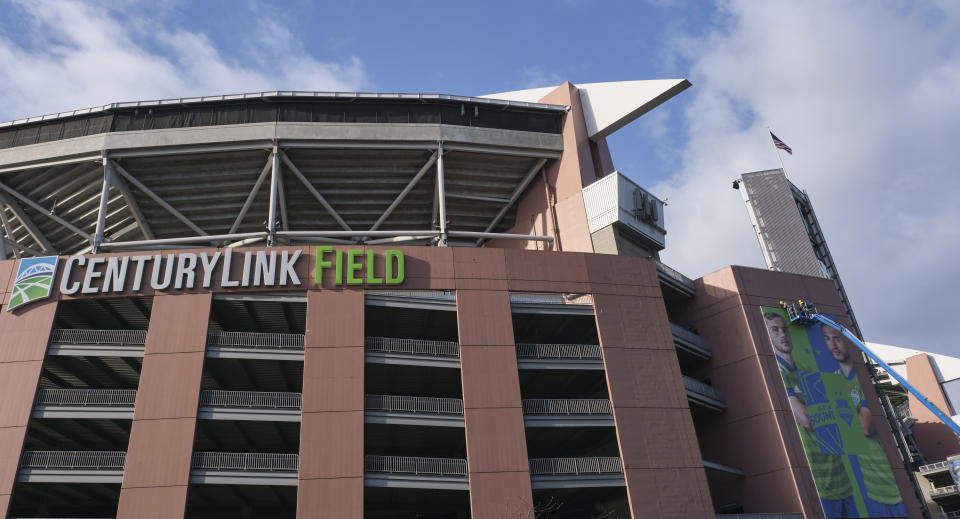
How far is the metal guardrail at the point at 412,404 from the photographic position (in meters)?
34.4

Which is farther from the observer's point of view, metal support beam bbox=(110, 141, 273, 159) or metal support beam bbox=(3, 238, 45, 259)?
metal support beam bbox=(3, 238, 45, 259)

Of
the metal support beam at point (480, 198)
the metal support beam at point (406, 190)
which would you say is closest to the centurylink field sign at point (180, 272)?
the metal support beam at point (406, 190)

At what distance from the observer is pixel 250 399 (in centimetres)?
3456

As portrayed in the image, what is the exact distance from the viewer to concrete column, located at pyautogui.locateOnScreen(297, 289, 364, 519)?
3138 cm

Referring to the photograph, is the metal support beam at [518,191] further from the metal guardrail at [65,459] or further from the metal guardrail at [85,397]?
the metal guardrail at [65,459]

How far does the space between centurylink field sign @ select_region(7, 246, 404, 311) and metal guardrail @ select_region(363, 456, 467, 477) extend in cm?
929

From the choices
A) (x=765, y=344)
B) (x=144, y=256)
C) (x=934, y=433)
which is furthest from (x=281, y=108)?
(x=934, y=433)

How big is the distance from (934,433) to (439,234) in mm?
65365

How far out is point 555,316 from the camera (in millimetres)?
39531

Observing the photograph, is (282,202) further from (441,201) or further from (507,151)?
(507,151)

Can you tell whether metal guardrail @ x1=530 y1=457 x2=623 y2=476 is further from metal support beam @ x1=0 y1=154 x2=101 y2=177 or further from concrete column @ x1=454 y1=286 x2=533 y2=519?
metal support beam @ x1=0 y1=154 x2=101 y2=177

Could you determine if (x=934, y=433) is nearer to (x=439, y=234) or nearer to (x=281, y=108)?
(x=439, y=234)

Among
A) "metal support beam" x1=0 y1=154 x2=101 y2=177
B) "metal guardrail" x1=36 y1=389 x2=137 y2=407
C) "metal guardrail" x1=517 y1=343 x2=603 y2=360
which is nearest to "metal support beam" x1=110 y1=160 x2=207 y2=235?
"metal support beam" x1=0 y1=154 x2=101 y2=177

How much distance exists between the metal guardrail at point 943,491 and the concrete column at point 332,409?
206ft
